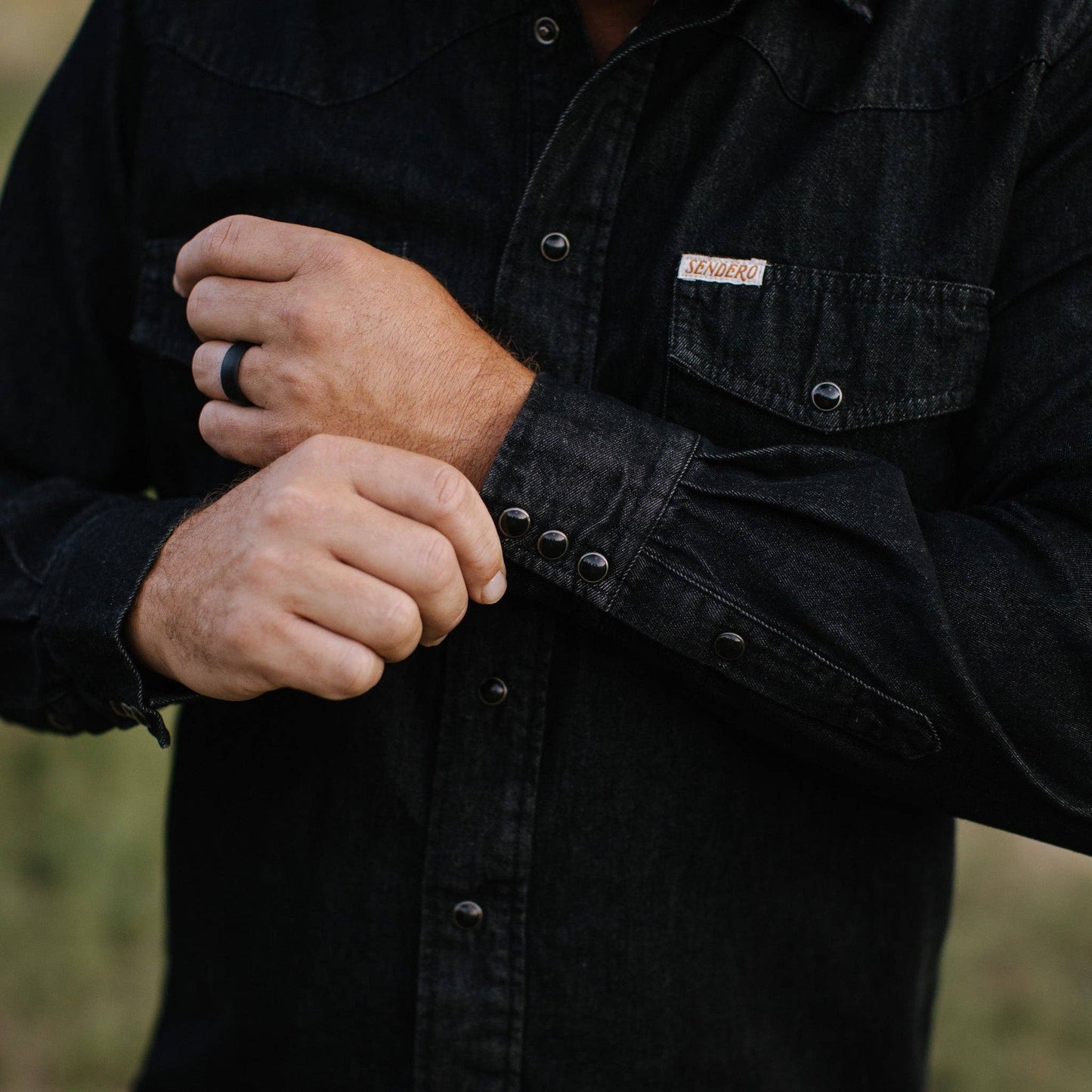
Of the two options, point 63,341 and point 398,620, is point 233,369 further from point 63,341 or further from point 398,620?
point 63,341

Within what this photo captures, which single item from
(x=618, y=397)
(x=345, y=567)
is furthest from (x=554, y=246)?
(x=345, y=567)

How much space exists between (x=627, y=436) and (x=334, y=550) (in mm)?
352

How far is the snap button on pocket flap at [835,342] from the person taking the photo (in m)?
1.28

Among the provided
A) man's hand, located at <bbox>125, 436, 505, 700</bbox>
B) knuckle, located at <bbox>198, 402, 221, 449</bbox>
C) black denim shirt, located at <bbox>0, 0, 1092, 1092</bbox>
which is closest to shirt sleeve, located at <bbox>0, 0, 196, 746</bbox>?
black denim shirt, located at <bbox>0, 0, 1092, 1092</bbox>

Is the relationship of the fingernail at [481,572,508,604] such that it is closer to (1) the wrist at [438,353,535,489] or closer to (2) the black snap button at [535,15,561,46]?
(1) the wrist at [438,353,535,489]

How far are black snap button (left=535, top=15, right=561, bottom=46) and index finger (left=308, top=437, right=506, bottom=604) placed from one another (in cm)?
66

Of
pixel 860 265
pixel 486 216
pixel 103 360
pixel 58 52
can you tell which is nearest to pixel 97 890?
pixel 103 360

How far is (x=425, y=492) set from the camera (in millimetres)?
1066

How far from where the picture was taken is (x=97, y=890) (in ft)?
12.3

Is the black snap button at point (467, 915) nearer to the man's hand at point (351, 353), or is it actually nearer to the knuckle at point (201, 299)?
the man's hand at point (351, 353)

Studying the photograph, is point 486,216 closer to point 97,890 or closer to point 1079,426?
point 1079,426

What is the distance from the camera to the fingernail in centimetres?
113

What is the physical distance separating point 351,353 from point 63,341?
0.67m

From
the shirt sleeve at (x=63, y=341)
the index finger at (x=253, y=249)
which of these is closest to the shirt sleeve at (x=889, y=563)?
the index finger at (x=253, y=249)
